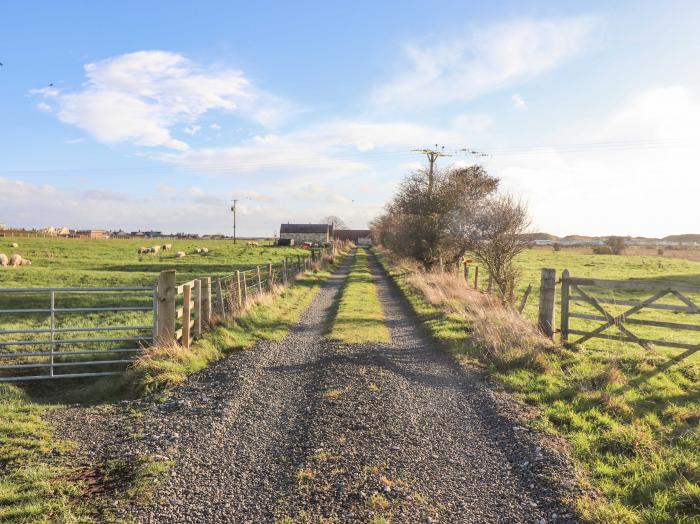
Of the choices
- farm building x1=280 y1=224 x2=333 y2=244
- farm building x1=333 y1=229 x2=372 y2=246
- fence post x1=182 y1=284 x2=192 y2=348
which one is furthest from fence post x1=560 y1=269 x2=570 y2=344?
farm building x1=333 y1=229 x2=372 y2=246

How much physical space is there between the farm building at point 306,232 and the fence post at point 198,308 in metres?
107

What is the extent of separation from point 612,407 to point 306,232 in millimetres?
116646

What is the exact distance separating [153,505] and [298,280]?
Answer: 21.4 meters

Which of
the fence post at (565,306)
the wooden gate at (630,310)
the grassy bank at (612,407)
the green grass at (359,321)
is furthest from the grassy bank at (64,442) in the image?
the wooden gate at (630,310)

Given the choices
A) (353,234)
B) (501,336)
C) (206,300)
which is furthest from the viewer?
(353,234)

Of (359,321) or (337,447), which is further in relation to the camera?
(359,321)

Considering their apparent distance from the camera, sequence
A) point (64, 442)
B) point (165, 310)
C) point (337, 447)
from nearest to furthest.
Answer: point (337, 447) → point (64, 442) → point (165, 310)

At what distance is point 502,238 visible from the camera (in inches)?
691

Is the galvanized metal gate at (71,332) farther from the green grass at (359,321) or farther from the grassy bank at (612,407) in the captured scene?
the grassy bank at (612,407)

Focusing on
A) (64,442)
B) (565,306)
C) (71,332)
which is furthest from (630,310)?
(71,332)

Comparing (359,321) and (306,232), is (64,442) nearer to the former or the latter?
(359,321)

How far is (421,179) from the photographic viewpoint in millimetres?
29781

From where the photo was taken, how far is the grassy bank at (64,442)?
416 centimetres

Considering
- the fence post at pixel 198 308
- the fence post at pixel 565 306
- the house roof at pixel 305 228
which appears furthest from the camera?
the house roof at pixel 305 228
